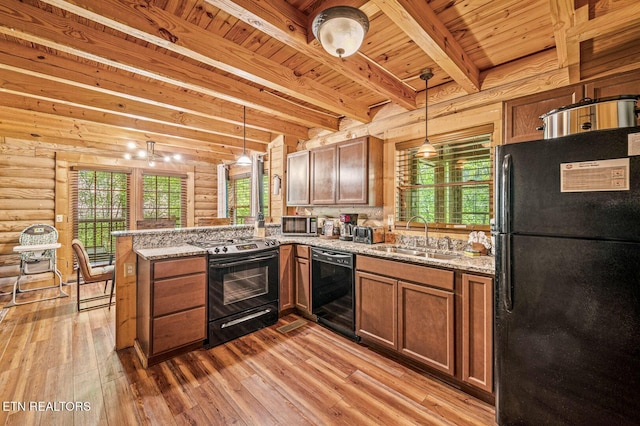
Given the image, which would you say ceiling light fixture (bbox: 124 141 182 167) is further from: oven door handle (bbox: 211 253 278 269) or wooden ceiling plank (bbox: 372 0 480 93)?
wooden ceiling plank (bbox: 372 0 480 93)

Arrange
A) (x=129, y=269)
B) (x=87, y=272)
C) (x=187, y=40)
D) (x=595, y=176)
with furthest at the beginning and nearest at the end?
(x=87, y=272)
(x=129, y=269)
(x=187, y=40)
(x=595, y=176)

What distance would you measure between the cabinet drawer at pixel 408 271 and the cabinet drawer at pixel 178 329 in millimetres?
1619

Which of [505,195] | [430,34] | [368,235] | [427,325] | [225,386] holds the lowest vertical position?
[225,386]

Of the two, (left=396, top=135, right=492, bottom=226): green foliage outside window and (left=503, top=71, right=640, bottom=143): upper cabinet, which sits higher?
(left=503, top=71, right=640, bottom=143): upper cabinet

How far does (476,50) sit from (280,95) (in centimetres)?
207

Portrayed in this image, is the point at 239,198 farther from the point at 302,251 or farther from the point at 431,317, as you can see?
the point at 431,317

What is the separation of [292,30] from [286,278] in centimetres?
258

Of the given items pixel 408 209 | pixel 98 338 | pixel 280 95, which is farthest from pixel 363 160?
pixel 98 338

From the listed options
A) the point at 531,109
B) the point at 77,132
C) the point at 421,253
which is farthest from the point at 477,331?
the point at 77,132

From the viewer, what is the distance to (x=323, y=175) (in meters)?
3.60

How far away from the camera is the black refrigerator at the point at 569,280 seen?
1233 mm

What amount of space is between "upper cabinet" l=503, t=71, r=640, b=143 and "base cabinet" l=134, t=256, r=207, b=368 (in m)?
2.95

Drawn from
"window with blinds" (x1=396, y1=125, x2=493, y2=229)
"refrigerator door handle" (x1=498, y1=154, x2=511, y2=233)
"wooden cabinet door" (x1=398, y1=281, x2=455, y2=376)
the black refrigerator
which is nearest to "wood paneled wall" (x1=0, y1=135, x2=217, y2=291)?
"window with blinds" (x1=396, y1=125, x2=493, y2=229)

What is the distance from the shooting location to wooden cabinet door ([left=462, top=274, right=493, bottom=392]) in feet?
6.09
